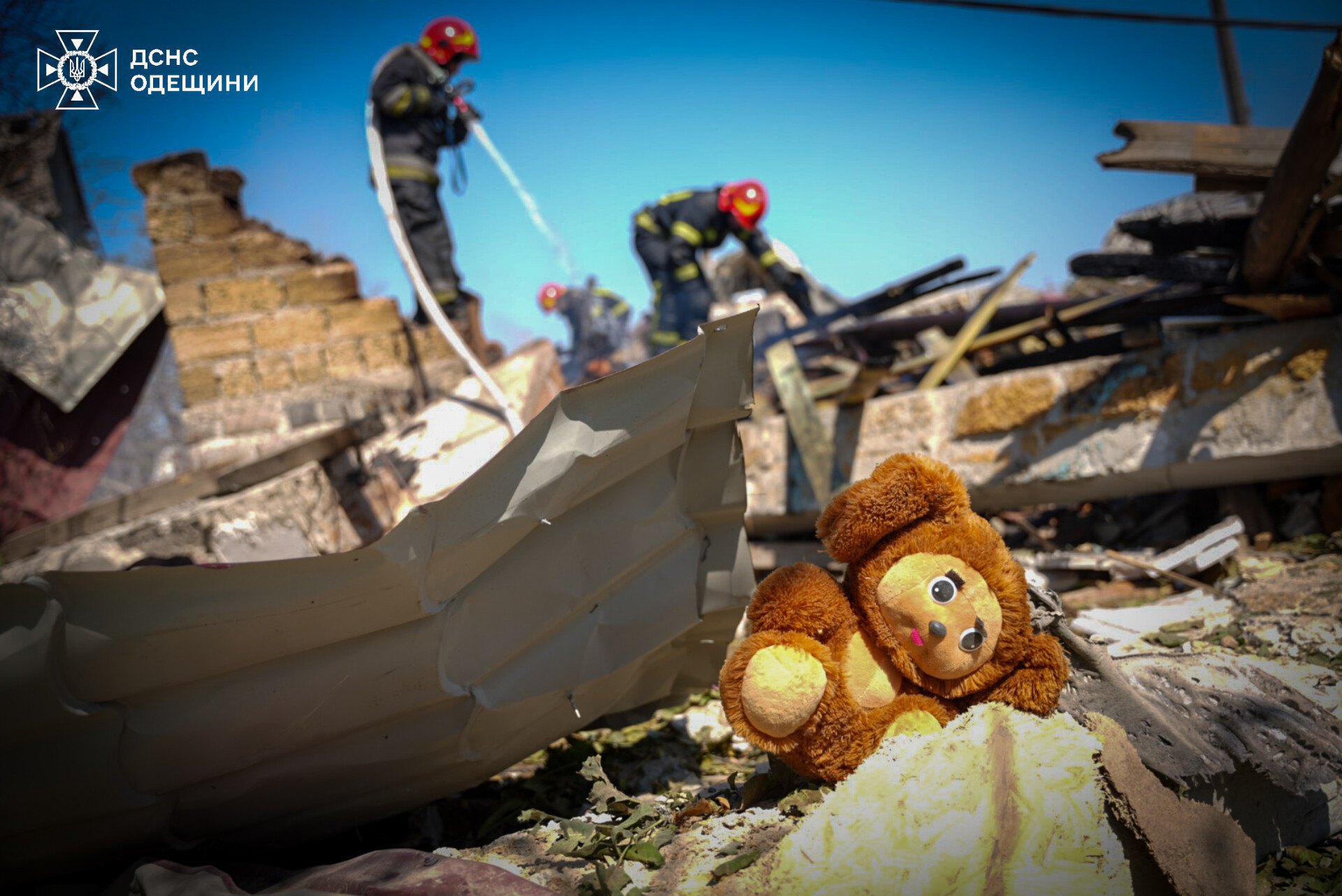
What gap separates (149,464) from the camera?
1645 cm

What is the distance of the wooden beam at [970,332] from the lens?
14.8ft

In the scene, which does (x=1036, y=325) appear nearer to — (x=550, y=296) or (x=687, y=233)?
(x=687, y=233)

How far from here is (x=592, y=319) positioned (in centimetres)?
1241

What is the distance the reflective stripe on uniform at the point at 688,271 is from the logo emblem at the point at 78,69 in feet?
14.7

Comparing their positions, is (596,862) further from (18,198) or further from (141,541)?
(18,198)

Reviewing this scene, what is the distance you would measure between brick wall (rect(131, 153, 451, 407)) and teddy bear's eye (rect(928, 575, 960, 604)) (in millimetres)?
4668

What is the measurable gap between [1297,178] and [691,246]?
4890 millimetres

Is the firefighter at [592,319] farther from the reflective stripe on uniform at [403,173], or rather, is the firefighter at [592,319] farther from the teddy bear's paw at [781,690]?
the teddy bear's paw at [781,690]

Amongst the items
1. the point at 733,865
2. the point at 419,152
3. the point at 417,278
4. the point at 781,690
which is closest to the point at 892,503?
the point at 781,690

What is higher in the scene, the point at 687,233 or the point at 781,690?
the point at 687,233

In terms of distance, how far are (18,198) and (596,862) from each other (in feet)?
22.6

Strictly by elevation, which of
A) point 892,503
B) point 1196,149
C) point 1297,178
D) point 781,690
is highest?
point 1196,149

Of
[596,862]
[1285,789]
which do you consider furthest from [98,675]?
[1285,789]

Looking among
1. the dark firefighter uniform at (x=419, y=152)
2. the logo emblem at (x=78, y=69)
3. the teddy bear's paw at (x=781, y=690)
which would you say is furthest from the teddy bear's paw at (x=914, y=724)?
the dark firefighter uniform at (x=419, y=152)
